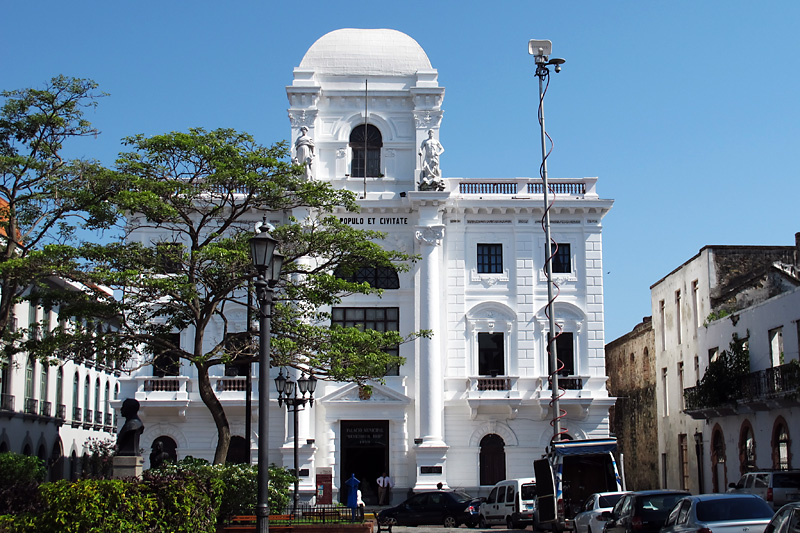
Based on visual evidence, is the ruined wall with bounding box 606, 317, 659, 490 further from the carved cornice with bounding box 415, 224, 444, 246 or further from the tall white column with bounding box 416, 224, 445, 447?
the carved cornice with bounding box 415, 224, 444, 246

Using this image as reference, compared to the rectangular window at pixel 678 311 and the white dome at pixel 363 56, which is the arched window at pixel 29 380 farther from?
the rectangular window at pixel 678 311

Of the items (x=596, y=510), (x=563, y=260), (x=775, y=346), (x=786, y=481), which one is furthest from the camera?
(x=563, y=260)

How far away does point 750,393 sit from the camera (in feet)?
114

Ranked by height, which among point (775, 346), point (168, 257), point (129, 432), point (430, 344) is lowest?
point (129, 432)

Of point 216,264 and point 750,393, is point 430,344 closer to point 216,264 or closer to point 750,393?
point 750,393

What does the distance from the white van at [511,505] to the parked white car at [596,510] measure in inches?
185

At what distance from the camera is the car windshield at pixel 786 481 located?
81.9ft

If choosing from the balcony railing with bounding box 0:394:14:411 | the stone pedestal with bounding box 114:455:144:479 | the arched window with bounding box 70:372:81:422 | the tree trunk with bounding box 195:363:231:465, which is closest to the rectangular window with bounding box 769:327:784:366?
→ the tree trunk with bounding box 195:363:231:465

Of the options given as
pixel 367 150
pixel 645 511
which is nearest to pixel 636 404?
pixel 367 150

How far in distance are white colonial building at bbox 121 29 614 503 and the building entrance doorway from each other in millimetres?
56

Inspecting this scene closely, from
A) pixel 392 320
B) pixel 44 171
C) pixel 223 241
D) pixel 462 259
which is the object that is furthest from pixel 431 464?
pixel 44 171

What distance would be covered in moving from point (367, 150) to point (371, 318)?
7.70m

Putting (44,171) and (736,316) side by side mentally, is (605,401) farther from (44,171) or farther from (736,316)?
(44,171)

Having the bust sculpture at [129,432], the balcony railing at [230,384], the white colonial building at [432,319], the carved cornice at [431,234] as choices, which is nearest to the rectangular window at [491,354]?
the white colonial building at [432,319]
